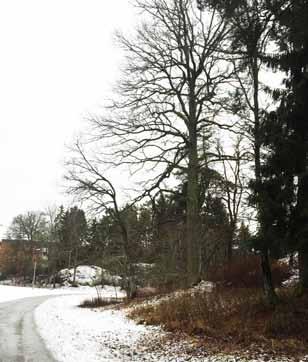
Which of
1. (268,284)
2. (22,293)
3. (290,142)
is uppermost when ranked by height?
(290,142)

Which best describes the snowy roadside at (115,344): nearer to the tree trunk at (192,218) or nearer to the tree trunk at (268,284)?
the tree trunk at (268,284)

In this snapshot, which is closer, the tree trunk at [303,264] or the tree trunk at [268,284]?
the tree trunk at [303,264]

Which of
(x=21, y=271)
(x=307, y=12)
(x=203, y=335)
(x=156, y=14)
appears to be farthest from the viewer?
(x=21, y=271)

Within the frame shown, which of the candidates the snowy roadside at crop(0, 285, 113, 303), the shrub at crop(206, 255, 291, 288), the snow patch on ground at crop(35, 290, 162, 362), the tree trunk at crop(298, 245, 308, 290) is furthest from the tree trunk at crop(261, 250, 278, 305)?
the snowy roadside at crop(0, 285, 113, 303)

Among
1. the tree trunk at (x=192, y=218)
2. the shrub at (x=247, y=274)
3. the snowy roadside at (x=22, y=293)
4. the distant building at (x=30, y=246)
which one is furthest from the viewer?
the distant building at (x=30, y=246)

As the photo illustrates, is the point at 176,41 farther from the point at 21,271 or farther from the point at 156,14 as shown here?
the point at 21,271

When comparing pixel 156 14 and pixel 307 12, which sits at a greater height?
pixel 156 14

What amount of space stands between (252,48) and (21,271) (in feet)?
230

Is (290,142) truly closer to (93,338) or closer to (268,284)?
(268,284)

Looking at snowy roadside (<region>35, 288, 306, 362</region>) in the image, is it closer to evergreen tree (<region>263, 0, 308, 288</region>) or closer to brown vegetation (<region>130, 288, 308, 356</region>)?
brown vegetation (<region>130, 288, 308, 356</region>)

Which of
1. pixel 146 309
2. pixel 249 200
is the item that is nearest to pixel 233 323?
pixel 249 200

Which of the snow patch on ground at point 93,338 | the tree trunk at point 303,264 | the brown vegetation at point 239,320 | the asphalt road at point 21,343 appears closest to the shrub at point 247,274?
the brown vegetation at point 239,320

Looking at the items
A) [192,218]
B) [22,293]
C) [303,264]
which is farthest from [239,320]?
[22,293]

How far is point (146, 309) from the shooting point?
15734mm
